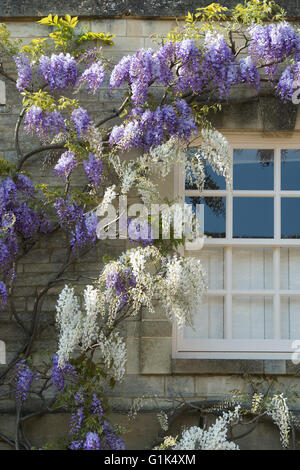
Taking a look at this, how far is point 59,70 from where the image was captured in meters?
5.07

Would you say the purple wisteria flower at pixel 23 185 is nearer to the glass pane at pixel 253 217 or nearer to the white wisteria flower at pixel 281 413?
the glass pane at pixel 253 217

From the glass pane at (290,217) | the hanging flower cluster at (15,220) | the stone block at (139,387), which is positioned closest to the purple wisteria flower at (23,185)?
the hanging flower cluster at (15,220)

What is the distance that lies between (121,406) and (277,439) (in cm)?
114

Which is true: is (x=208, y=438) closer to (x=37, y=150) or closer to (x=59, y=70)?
(x=37, y=150)

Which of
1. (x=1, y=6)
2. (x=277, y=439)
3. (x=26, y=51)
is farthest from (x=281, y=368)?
(x=1, y=6)

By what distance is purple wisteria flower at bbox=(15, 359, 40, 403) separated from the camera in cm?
479

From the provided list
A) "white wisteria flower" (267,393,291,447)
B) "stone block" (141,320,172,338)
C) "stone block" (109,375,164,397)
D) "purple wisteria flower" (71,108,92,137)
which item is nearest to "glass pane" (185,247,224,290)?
"stone block" (141,320,172,338)

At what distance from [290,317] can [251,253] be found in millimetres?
555

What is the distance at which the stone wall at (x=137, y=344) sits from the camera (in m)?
4.99

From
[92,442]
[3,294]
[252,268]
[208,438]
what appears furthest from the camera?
[252,268]

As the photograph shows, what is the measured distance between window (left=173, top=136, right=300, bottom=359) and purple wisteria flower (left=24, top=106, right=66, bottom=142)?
99cm

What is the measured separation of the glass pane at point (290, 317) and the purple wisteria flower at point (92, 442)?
5.21ft

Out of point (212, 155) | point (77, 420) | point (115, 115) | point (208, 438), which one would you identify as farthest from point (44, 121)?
point (208, 438)

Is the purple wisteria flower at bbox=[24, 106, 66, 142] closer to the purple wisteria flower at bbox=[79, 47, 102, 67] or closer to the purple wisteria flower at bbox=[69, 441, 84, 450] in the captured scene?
the purple wisteria flower at bbox=[79, 47, 102, 67]
